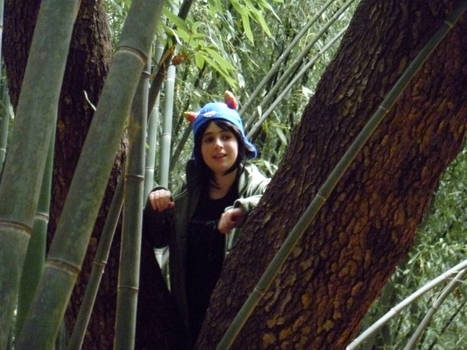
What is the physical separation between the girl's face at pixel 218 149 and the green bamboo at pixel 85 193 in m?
0.96

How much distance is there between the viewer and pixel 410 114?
1.47 m

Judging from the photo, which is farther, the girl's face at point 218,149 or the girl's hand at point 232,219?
the girl's face at point 218,149

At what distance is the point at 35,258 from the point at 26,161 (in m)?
0.21

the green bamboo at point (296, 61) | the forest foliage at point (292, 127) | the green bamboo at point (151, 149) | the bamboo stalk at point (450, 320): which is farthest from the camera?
the bamboo stalk at point (450, 320)

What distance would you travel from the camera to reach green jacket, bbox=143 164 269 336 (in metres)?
1.70

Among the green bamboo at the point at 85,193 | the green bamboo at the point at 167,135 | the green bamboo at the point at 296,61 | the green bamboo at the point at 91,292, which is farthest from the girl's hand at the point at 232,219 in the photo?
the green bamboo at the point at 296,61

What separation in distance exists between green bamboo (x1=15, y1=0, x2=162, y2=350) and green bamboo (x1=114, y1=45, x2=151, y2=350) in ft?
1.06

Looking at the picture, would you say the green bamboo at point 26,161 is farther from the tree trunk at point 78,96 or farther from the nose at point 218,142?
the nose at point 218,142

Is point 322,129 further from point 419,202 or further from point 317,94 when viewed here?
point 419,202

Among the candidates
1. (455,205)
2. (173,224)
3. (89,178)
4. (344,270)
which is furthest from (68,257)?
(455,205)

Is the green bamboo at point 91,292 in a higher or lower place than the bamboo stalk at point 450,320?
higher

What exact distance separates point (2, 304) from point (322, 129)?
0.80 meters

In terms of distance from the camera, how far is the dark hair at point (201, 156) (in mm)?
1883

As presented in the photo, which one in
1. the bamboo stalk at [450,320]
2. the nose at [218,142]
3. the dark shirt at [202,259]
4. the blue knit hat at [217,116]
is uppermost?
the blue knit hat at [217,116]
